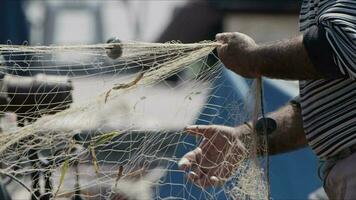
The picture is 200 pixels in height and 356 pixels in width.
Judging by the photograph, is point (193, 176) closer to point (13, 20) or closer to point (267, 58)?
point (267, 58)

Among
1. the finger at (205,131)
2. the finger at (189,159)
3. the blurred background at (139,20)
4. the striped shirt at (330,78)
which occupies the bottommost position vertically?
the blurred background at (139,20)

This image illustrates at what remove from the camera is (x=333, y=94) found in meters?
2.24

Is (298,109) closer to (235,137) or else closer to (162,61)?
(235,137)

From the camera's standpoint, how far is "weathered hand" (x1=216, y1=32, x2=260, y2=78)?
212 cm

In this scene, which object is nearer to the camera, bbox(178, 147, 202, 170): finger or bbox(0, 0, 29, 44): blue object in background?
bbox(178, 147, 202, 170): finger

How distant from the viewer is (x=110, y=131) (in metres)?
2.26

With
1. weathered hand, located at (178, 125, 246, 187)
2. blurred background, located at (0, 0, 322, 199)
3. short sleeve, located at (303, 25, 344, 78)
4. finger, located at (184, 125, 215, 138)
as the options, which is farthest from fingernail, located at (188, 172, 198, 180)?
blurred background, located at (0, 0, 322, 199)

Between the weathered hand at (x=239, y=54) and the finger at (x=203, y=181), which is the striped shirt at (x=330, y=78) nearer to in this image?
the weathered hand at (x=239, y=54)

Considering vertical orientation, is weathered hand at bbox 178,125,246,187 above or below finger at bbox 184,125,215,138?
below

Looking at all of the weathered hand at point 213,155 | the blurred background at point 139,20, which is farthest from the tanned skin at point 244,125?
the blurred background at point 139,20

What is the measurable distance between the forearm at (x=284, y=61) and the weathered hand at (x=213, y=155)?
0.31 m

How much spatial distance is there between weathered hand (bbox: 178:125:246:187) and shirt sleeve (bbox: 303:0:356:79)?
43 cm

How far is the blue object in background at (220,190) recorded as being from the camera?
252 cm

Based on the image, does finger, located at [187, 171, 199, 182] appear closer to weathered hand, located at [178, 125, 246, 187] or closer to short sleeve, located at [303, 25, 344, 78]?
weathered hand, located at [178, 125, 246, 187]
